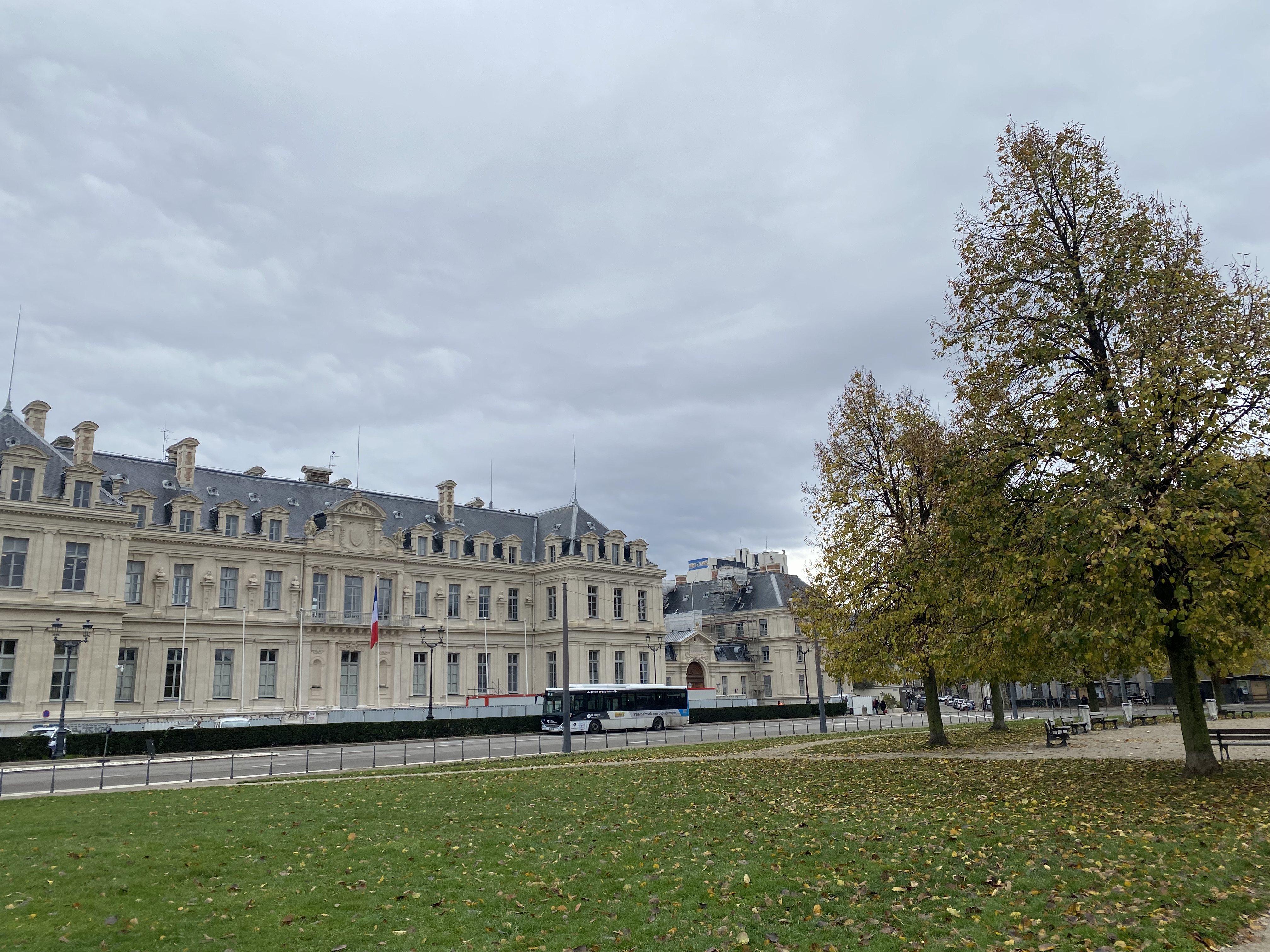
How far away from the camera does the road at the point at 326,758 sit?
2936 centimetres

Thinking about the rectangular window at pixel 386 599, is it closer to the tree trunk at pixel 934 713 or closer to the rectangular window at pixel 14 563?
the rectangular window at pixel 14 563

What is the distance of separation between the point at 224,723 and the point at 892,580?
38.9 meters

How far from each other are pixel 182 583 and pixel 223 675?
686cm

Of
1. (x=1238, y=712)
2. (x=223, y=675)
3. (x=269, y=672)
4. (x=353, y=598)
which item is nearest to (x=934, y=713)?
(x=1238, y=712)

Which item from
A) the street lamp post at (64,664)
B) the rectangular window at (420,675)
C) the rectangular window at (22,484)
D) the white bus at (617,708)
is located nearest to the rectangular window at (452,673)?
the rectangular window at (420,675)

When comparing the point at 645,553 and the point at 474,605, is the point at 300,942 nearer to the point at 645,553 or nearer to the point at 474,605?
the point at 474,605

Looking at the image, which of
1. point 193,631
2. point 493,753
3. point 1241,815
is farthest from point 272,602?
point 1241,815

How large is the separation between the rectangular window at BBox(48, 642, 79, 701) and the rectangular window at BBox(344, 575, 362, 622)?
17.7m

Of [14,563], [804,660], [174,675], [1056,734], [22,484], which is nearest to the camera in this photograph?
[1056,734]

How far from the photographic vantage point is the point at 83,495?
174ft

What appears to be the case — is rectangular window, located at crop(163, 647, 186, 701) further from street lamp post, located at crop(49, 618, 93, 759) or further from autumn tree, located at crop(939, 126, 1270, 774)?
autumn tree, located at crop(939, 126, 1270, 774)

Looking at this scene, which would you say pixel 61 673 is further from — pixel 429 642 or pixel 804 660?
pixel 804 660

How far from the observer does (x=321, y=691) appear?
62.1m

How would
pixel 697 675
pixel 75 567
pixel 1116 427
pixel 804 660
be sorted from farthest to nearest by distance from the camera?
pixel 697 675 → pixel 804 660 → pixel 75 567 → pixel 1116 427
